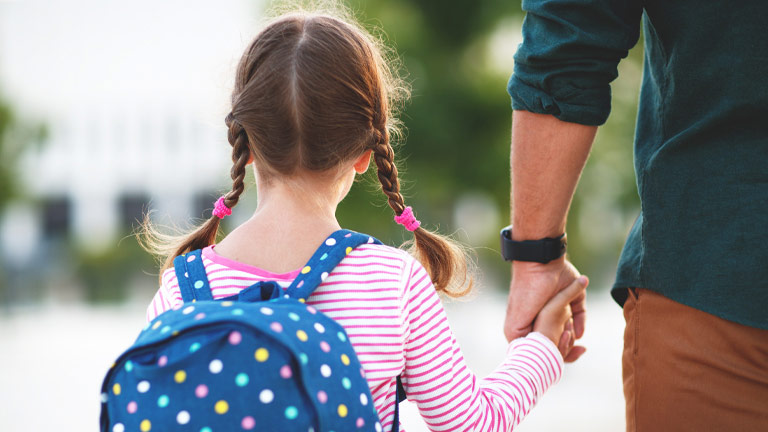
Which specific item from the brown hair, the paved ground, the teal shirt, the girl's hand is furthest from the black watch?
the paved ground

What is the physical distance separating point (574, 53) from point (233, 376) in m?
1.20

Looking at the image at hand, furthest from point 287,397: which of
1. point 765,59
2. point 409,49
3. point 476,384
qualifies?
point 409,49

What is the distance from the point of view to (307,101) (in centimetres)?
168

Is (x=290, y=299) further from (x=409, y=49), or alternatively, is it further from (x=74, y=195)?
(x=74, y=195)

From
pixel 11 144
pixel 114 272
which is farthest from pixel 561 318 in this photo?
pixel 114 272

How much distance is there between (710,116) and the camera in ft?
5.57

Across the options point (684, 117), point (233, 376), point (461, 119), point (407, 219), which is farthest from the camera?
point (461, 119)

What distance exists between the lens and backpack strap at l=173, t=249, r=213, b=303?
62.3 inches

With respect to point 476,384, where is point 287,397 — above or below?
above

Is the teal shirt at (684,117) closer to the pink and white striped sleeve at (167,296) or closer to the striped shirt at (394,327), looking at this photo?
the striped shirt at (394,327)

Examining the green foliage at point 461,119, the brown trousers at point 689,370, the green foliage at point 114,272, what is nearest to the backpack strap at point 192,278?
the brown trousers at point 689,370

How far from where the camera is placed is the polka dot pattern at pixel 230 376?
131cm

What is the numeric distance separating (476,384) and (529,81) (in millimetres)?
815

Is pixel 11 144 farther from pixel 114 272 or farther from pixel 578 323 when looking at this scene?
pixel 578 323
